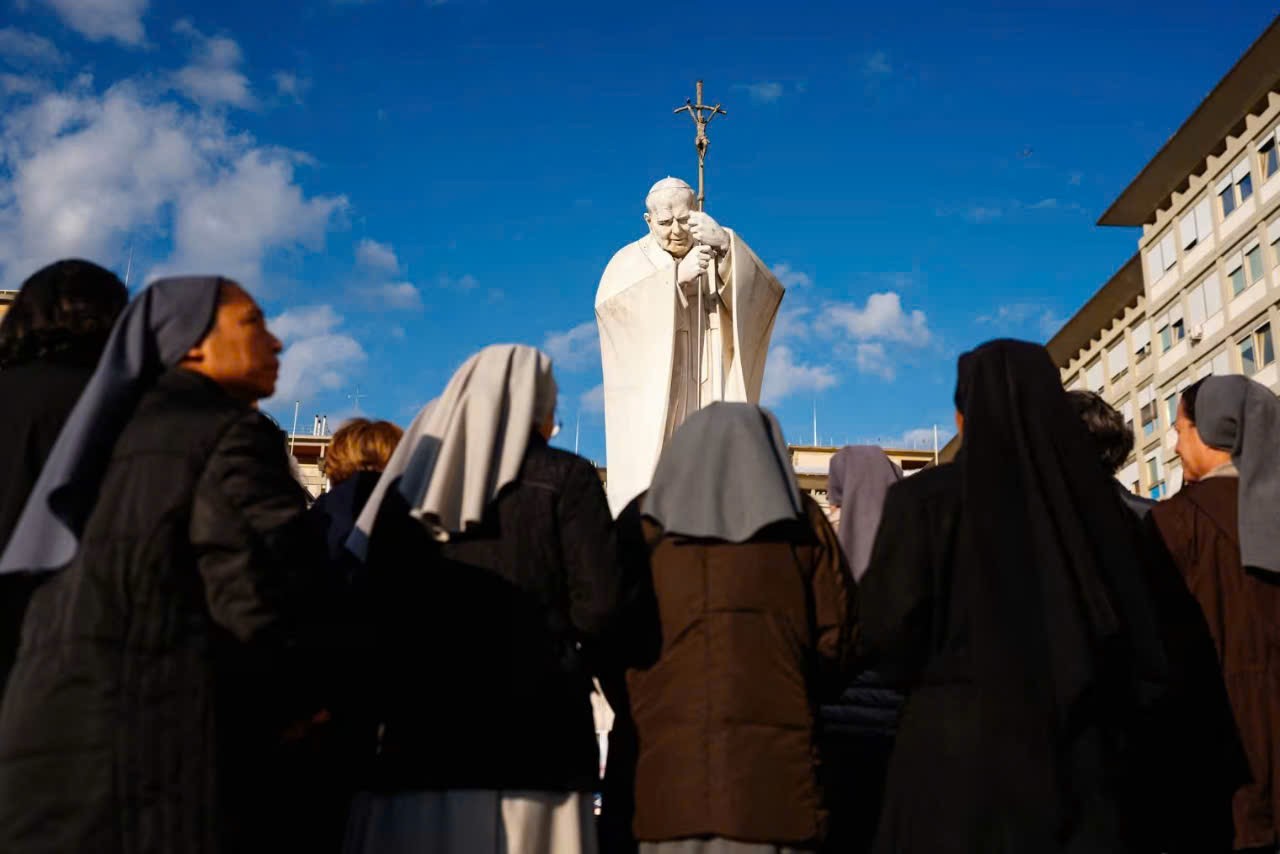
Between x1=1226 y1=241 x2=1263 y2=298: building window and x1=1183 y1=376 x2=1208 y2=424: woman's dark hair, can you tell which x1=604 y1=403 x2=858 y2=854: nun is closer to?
x1=1183 y1=376 x2=1208 y2=424: woman's dark hair

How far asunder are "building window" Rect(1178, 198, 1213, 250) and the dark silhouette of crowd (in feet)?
128

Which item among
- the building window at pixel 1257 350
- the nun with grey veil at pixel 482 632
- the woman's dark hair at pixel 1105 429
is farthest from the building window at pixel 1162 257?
the nun with grey veil at pixel 482 632

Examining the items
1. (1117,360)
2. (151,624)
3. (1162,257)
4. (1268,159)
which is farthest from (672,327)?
(1117,360)

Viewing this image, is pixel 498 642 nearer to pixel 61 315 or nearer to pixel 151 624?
pixel 151 624

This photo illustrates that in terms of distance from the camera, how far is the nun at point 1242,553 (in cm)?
416

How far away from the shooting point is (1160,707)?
3.58 meters

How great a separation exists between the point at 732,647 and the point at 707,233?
572cm

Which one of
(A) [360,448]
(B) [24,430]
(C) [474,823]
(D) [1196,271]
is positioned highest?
(D) [1196,271]

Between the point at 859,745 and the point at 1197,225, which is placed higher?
the point at 1197,225

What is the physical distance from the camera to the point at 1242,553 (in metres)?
4.26

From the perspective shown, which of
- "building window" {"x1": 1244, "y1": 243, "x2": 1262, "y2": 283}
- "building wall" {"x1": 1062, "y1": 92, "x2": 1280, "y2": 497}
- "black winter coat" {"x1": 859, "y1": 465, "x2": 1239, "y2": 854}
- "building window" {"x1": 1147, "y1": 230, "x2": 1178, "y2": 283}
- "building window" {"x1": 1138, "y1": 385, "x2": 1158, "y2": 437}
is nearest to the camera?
"black winter coat" {"x1": 859, "y1": 465, "x2": 1239, "y2": 854}

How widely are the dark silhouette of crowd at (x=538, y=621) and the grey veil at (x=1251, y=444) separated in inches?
1.3

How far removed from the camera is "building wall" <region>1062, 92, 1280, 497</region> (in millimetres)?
35719

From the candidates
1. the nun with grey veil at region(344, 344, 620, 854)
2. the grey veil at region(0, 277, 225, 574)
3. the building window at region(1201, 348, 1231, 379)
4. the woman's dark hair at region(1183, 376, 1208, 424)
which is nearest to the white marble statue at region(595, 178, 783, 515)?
the woman's dark hair at region(1183, 376, 1208, 424)
